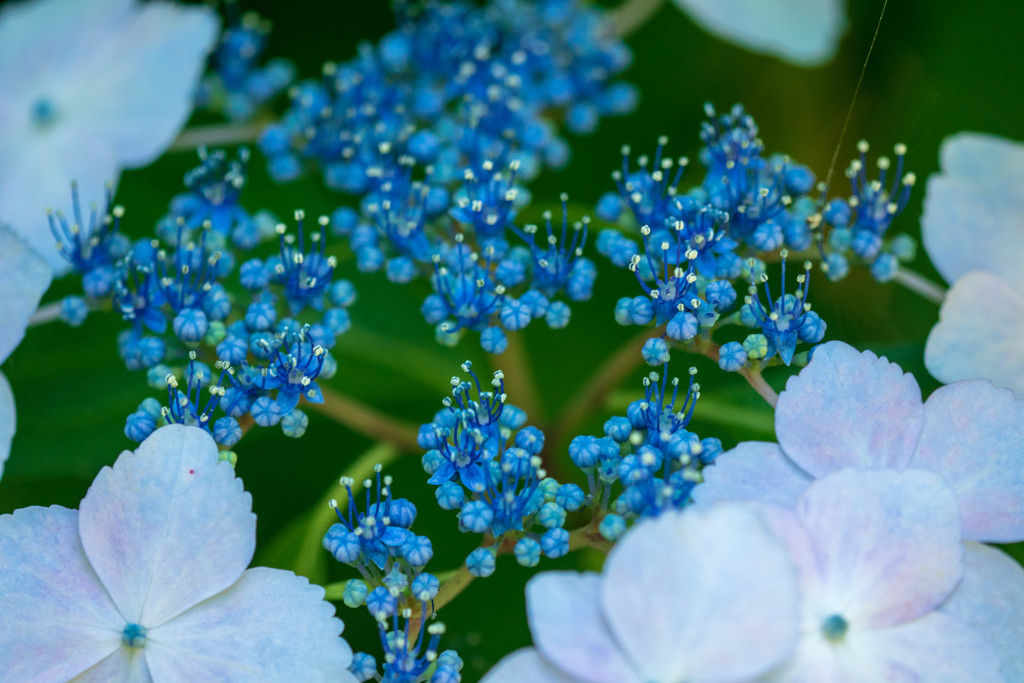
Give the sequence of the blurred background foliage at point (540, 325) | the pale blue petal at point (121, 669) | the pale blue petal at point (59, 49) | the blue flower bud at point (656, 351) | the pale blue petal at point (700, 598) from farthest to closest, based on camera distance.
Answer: the pale blue petal at point (59, 49), the blurred background foliage at point (540, 325), the blue flower bud at point (656, 351), the pale blue petal at point (121, 669), the pale blue petal at point (700, 598)

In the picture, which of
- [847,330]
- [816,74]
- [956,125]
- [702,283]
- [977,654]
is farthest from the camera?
[816,74]

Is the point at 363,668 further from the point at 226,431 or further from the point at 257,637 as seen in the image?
the point at 226,431

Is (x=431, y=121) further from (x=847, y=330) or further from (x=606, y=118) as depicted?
(x=847, y=330)

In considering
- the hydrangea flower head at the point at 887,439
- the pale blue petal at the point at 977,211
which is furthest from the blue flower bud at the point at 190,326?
the pale blue petal at the point at 977,211

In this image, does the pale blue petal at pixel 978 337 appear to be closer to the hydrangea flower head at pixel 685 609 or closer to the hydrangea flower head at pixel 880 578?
the hydrangea flower head at pixel 880 578

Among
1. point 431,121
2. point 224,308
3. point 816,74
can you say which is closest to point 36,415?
point 224,308

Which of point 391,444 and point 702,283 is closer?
point 702,283

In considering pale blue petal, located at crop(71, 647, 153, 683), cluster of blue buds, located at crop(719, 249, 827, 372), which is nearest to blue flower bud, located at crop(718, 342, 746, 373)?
cluster of blue buds, located at crop(719, 249, 827, 372)

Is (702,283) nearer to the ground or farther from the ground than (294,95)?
farther from the ground
